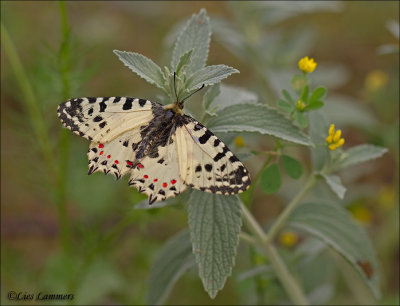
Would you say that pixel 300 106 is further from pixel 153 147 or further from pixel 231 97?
pixel 153 147

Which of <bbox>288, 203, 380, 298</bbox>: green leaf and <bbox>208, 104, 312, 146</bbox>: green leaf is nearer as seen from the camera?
<bbox>208, 104, 312, 146</bbox>: green leaf

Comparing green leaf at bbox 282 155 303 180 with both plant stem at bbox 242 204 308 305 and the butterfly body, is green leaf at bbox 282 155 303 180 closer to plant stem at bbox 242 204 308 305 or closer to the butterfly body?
plant stem at bbox 242 204 308 305

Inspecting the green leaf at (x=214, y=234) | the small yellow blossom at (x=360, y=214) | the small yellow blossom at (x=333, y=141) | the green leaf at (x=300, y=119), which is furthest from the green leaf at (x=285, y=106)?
the small yellow blossom at (x=360, y=214)

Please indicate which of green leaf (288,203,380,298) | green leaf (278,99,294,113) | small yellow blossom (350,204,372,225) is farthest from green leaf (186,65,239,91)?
small yellow blossom (350,204,372,225)

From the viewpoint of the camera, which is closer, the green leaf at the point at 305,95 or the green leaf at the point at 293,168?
the green leaf at the point at 305,95

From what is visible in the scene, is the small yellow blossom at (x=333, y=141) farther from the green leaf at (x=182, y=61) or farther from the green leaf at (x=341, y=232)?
the green leaf at (x=182, y=61)

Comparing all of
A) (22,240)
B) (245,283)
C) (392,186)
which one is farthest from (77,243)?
(392,186)
